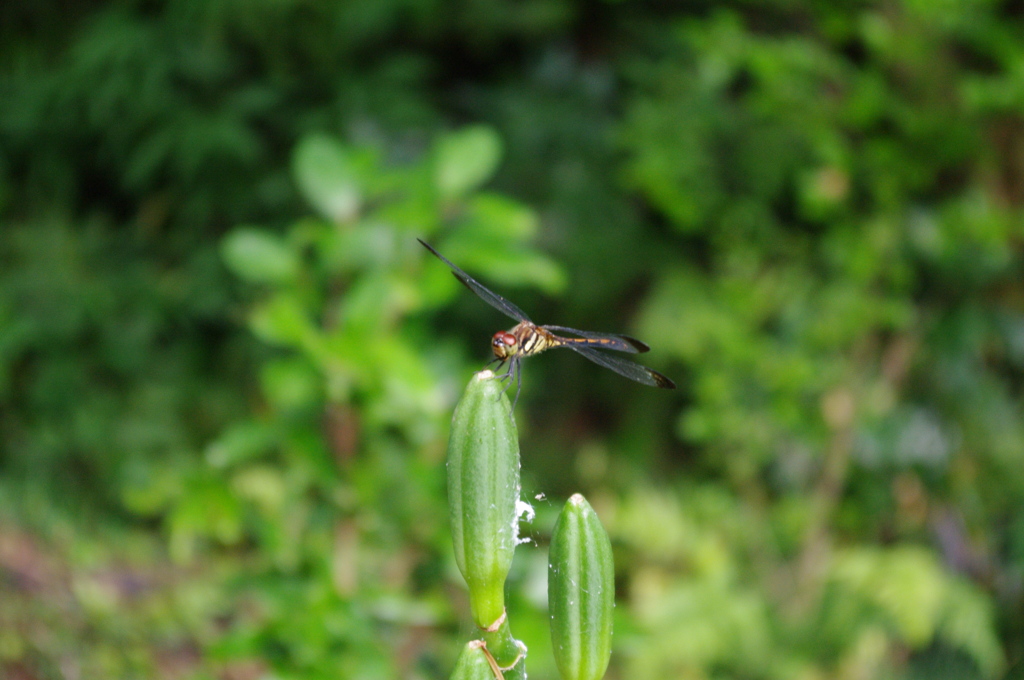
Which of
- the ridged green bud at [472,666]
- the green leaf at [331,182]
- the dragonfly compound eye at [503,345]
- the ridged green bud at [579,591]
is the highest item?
the green leaf at [331,182]

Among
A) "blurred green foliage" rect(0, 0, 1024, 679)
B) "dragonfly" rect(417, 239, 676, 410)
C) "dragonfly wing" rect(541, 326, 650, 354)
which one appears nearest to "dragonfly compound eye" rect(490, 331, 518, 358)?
"dragonfly" rect(417, 239, 676, 410)

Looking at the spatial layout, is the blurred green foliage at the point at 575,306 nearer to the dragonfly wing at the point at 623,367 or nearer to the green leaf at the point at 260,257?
the green leaf at the point at 260,257

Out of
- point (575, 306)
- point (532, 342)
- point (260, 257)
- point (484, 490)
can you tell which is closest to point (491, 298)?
point (532, 342)

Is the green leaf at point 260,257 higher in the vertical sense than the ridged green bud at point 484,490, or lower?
higher

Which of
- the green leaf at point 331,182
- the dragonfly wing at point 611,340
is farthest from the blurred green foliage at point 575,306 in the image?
the dragonfly wing at point 611,340

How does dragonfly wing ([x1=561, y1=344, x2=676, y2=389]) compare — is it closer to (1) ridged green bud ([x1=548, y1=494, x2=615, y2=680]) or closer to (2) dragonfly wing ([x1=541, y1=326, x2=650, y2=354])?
(2) dragonfly wing ([x1=541, y1=326, x2=650, y2=354])

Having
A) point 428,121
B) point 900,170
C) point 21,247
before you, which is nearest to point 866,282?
point 900,170

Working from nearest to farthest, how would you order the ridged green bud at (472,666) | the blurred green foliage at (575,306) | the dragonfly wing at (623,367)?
the ridged green bud at (472,666)
the dragonfly wing at (623,367)
the blurred green foliage at (575,306)

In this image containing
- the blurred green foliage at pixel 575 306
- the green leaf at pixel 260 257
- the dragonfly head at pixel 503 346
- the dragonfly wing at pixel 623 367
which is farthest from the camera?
the blurred green foliage at pixel 575 306
